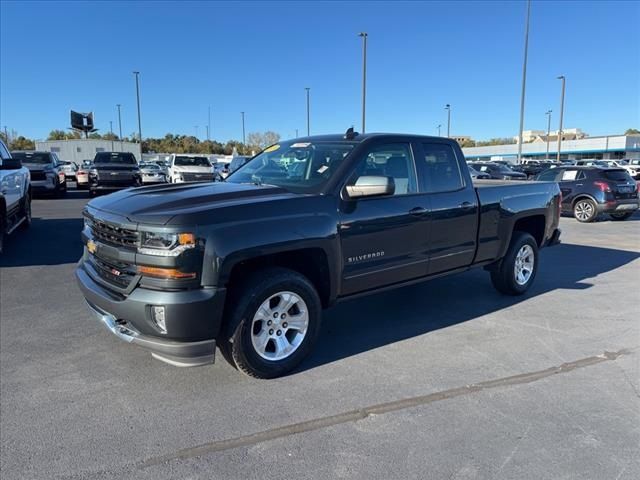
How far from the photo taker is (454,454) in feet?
9.28

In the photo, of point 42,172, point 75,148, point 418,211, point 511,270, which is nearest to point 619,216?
point 511,270

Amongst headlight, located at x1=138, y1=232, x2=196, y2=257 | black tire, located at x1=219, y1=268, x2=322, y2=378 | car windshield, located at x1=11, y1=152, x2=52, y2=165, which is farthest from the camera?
car windshield, located at x1=11, y1=152, x2=52, y2=165

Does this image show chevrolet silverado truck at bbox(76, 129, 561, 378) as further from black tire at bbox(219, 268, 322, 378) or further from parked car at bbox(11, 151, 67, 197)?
parked car at bbox(11, 151, 67, 197)

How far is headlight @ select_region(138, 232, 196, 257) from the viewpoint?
126 inches

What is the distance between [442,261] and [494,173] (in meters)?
21.6

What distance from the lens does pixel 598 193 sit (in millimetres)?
13891

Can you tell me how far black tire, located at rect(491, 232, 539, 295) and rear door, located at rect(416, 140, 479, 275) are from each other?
2.57 ft

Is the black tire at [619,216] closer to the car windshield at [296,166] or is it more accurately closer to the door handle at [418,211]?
the door handle at [418,211]

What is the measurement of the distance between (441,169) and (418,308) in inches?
64.0

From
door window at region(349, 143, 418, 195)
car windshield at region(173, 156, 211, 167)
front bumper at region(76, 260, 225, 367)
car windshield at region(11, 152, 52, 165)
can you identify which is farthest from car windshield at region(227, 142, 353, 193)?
car windshield at region(173, 156, 211, 167)

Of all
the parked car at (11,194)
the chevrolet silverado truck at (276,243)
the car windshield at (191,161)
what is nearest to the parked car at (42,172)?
the car windshield at (191,161)

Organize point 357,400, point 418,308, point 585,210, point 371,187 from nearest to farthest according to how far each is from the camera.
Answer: point 357,400 < point 371,187 < point 418,308 < point 585,210

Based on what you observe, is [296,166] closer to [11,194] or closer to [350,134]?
[350,134]

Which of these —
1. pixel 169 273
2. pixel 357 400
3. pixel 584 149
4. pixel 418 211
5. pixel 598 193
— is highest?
pixel 584 149
